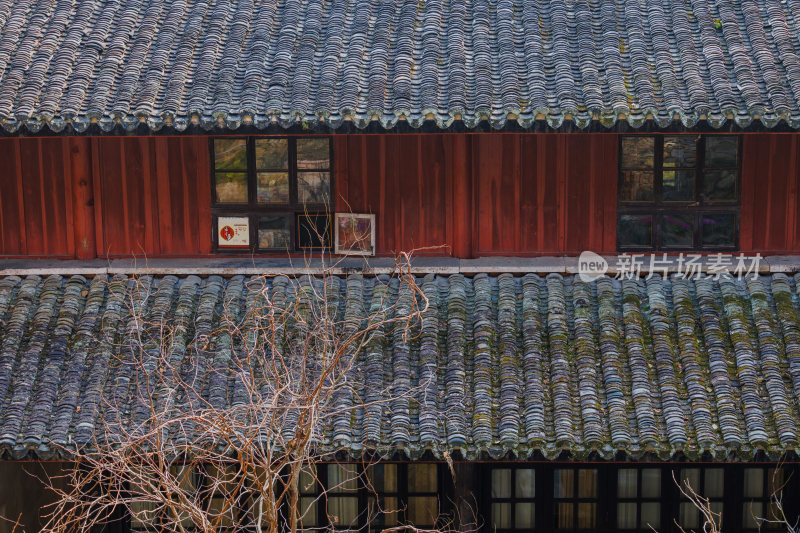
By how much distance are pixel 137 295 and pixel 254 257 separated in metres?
1.44

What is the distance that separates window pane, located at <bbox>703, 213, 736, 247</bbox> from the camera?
11.1 metres

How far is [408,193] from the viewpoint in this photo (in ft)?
36.6

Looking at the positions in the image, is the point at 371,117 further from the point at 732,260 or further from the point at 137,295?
the point at 732,260

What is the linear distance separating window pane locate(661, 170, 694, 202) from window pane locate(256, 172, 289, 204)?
4397mm

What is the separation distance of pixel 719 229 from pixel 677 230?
49cm

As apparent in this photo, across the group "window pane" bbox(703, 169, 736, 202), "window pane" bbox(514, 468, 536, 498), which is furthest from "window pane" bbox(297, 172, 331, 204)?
"window pane" bbox(703, 169, 736, 202)

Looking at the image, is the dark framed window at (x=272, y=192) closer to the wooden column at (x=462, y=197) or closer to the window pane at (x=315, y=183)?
the window pane at (x=315, y=183)

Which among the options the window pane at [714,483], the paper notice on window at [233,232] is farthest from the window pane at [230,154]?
the window pane at [714,483]

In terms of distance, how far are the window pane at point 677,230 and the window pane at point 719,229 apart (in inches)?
6.9

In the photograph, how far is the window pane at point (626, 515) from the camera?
458 inches

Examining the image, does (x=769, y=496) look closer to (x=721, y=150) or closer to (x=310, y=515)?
(x=721, y=150)

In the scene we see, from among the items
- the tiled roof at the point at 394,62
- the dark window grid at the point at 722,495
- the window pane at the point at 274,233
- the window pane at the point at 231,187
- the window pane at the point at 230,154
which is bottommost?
the dark window grid at the point at 722,495

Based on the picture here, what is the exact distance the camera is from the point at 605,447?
896cm

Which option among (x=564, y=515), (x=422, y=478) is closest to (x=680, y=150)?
(x=564, y=515)
